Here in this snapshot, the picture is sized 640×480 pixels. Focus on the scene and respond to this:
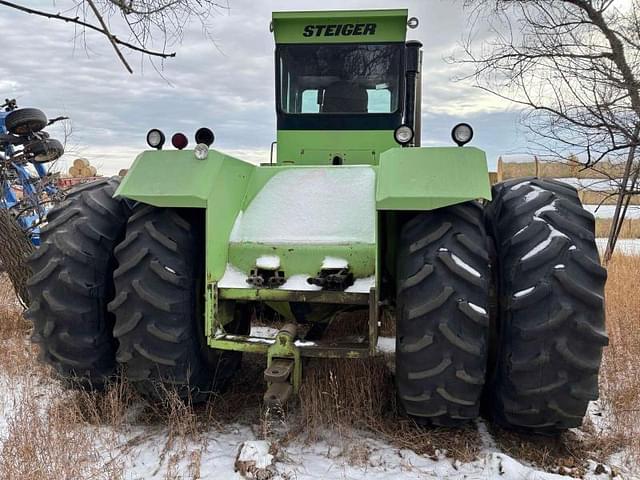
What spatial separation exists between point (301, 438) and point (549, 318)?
156cm

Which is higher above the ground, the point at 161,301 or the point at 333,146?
the point at 333,146

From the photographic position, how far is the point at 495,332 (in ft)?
11.0

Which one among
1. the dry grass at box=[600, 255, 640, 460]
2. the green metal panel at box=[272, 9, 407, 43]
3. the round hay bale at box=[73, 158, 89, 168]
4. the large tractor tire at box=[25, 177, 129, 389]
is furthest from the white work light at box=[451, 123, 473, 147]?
the round hay bale at box=[73, 158, 89, 168]

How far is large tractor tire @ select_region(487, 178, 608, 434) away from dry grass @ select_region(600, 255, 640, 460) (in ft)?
2.25

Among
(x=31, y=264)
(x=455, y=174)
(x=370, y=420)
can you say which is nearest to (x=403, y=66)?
(x=455, y=174)

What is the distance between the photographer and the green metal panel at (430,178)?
301 centimetres

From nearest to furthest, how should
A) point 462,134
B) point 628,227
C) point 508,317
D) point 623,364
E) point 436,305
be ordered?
point 436,305, point 508,317, point 462,134, point 623,364, point 628,227

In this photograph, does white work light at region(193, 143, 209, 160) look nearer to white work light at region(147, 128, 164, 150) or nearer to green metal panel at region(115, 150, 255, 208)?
green metal panel at region(115, 150, 255, 208)

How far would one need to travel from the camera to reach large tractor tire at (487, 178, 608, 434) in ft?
9.58

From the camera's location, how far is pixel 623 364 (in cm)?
470

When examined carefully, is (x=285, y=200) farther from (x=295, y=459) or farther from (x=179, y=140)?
(x=295, y=459)

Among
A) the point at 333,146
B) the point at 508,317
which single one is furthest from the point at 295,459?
the point at 333,146

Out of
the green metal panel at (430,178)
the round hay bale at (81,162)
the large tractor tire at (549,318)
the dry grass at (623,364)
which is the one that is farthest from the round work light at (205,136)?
the round hay bale at (81,162)

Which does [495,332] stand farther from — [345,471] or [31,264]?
[31,264]
